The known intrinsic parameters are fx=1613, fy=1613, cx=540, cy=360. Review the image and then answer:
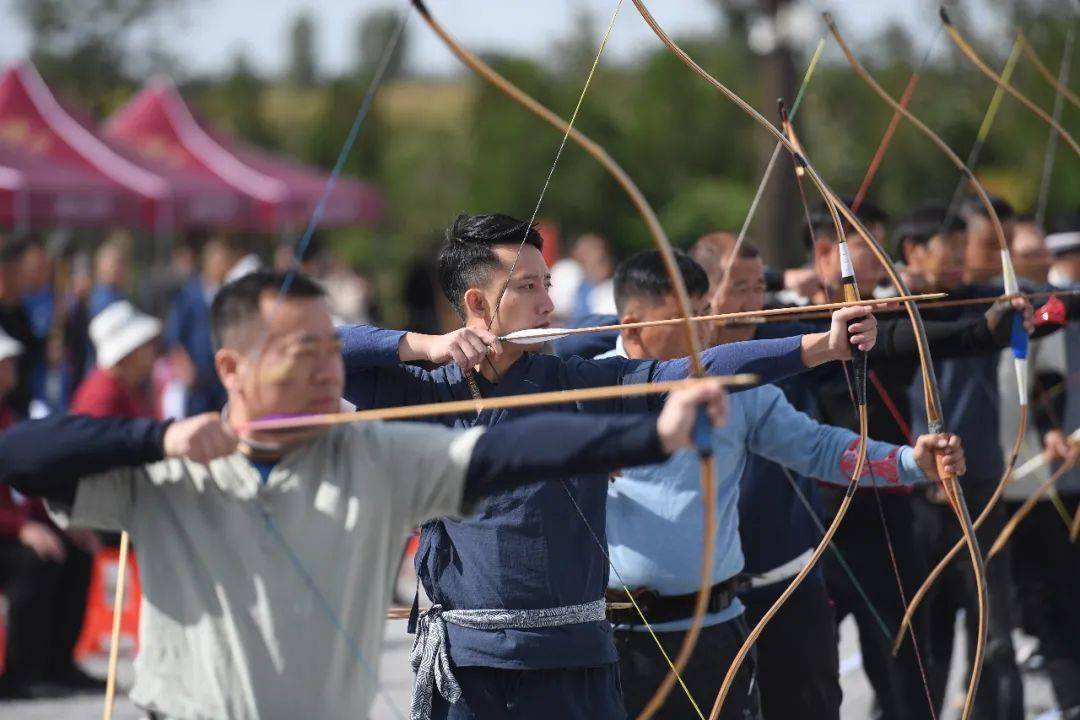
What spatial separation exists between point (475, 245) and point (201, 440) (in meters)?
1.21

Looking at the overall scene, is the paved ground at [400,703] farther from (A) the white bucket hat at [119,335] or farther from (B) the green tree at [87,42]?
(B) the green tree at [87,42]

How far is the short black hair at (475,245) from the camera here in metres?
3.35

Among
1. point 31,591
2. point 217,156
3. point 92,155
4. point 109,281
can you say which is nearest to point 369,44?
point 217,156

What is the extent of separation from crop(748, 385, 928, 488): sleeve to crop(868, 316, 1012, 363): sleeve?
387 mm

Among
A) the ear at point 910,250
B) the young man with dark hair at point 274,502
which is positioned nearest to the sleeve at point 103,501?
the young man with dark hair at point 274,502

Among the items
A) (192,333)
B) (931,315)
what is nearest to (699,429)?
(931,315)

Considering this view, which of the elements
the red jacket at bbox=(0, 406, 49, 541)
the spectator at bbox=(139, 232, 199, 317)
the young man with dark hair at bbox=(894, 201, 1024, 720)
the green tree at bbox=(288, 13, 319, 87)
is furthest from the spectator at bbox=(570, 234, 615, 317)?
the green tree at bbox=(288, 13, 319, 87)

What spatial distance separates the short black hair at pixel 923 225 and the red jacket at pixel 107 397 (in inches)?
113

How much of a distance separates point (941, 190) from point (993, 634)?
899 inches

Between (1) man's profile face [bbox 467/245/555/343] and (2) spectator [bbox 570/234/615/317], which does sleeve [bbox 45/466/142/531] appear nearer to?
(1) man's profile face [bbox 467/245/555/343]

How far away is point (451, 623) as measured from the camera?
10.3 feet

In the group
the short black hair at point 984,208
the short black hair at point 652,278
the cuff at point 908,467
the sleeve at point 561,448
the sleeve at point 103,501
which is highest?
the short black hair at point 984,208

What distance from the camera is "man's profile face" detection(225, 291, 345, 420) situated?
2377mm

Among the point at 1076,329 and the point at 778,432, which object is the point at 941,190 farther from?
the point at 778,432
